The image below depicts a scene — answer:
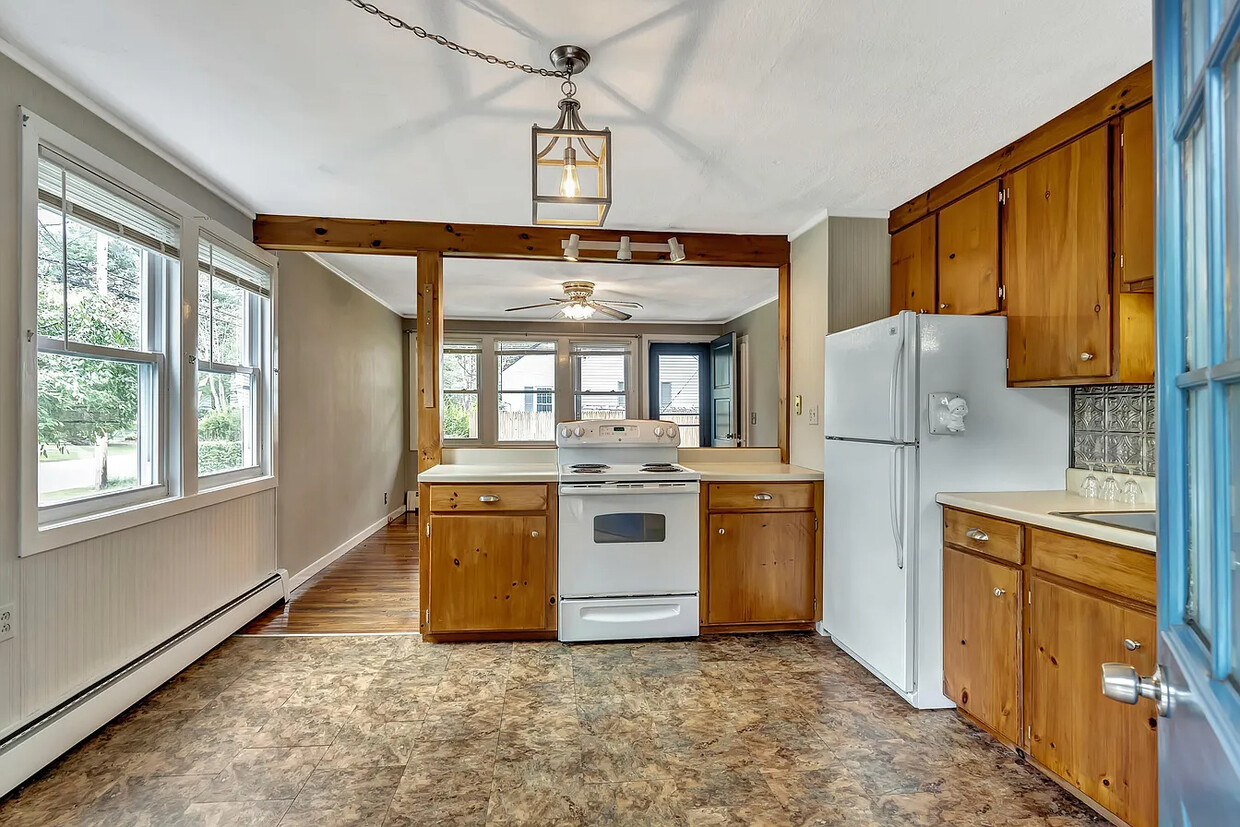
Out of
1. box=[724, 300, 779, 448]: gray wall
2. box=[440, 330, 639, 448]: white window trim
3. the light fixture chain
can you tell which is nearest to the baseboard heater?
the light fixture chain

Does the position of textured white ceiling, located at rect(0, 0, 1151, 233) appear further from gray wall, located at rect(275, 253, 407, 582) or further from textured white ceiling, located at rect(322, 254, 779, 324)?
textured white ceiling, located at rect(322, 254, 779, 324)

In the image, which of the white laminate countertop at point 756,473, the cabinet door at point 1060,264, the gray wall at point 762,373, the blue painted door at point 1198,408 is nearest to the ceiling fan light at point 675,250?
the white laminate countertop at point 756,473

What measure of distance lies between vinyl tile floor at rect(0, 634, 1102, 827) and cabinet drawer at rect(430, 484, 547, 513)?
73 cm

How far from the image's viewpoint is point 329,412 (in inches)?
190

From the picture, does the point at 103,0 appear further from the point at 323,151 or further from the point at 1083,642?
the point at 1083,642

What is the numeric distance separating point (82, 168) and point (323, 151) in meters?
0.81

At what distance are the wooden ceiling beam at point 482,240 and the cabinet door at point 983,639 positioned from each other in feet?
6.99

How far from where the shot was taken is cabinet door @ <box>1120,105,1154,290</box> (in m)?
1.95

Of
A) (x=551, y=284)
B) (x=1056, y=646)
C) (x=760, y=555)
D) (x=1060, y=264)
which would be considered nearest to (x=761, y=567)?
(x=760, y=555)

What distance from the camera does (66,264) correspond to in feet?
7.32

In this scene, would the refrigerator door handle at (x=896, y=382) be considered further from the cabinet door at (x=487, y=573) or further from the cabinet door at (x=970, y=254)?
the cabinet door at (x=487, y=573)

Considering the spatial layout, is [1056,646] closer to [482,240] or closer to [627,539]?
[627,539]

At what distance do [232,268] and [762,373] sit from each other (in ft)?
15.0

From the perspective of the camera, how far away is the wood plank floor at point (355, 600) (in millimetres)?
3461
